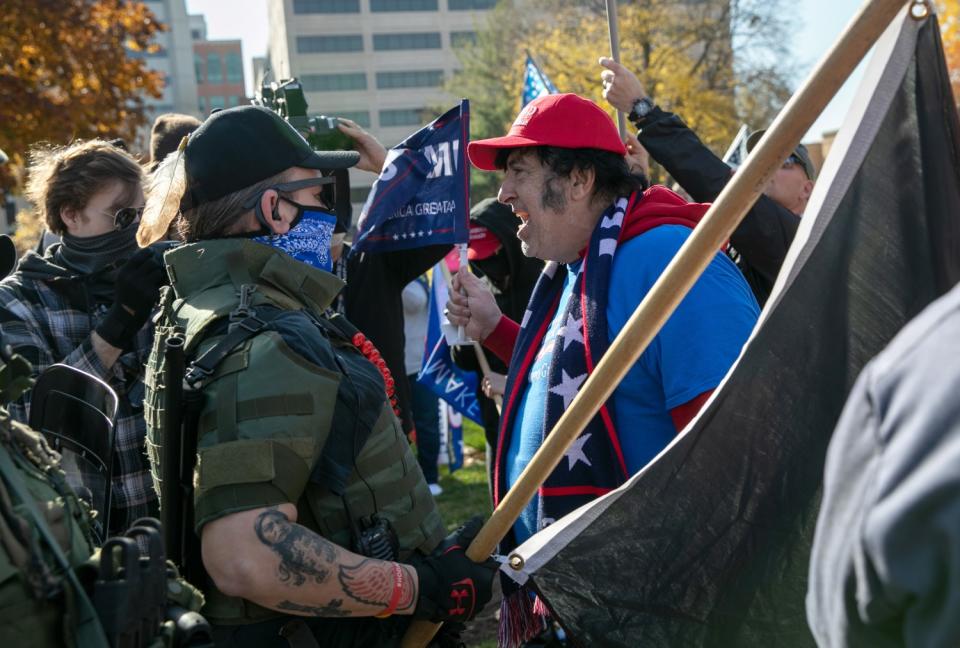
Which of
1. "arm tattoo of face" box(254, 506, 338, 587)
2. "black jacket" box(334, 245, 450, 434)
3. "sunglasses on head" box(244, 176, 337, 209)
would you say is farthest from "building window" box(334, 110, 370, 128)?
"arm tattoo of face" box(254, 506, 338, 587)

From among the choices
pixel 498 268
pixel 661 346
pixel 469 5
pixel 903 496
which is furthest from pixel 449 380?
pixel 469 5

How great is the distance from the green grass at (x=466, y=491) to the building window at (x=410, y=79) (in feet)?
250

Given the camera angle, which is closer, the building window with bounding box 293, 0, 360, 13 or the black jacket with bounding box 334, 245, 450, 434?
the black jacket with bounding box 334, 245, 450, 434

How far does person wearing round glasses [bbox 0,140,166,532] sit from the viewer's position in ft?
11.8

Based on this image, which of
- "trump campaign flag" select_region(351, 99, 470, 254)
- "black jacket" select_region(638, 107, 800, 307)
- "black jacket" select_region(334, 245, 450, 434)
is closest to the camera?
"black jacket" select_region(638, 107, 800, 307)

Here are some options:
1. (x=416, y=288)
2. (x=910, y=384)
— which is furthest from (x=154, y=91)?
(x=910, y=384)

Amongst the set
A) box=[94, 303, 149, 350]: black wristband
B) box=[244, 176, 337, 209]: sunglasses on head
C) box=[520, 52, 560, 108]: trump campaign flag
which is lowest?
box=[94, 303, 149, 350]: black wristband

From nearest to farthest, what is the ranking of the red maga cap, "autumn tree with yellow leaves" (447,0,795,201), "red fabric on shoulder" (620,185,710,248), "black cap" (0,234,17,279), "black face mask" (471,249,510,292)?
"black cap" (0,234,17,279)
"red fabric on shoulder" (620,185,710,248)
the red maga cap
"black face mask" (471,249,510,292)
"autumn tree with yellow leaves" (447,0,795,201)

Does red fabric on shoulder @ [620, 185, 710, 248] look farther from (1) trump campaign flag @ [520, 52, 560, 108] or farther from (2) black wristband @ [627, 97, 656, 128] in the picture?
(1) trump campaign flag @ [520, 52, 560, 108]

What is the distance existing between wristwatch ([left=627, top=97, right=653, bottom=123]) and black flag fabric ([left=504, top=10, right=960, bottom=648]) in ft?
6.39

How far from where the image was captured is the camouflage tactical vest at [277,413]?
2250 millimetres

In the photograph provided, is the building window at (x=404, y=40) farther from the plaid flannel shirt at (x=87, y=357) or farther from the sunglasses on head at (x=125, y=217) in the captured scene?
the plaid flannel shirt at (x=87, y=357)

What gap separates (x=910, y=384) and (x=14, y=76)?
15.2m

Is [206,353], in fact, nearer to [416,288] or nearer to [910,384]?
[910,384]
